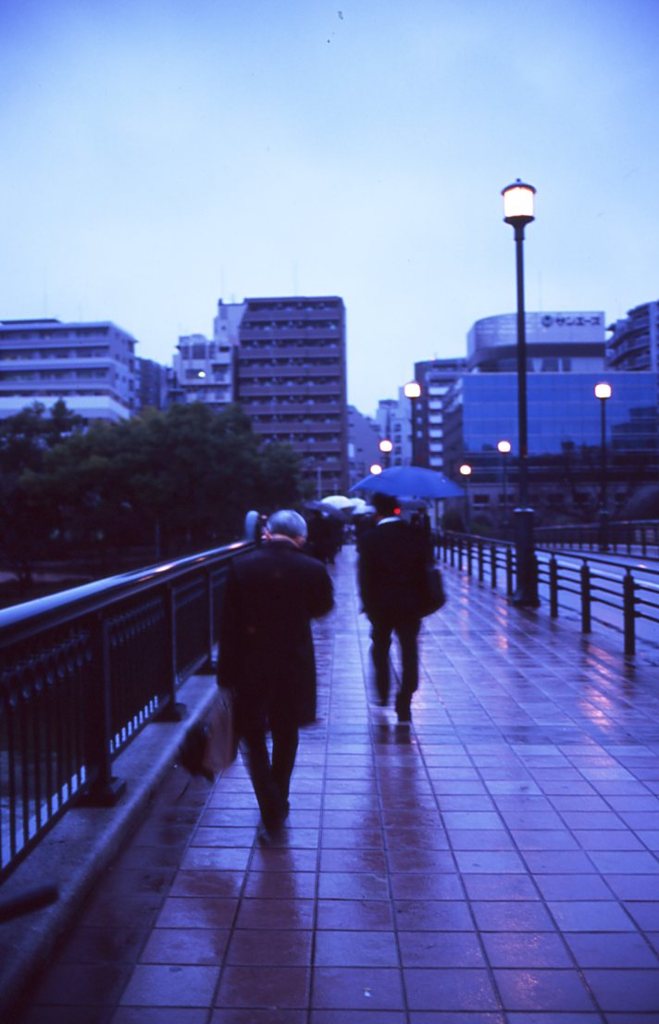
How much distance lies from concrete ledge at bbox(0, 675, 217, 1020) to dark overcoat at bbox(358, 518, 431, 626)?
6.54ft

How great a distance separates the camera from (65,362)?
111 metres

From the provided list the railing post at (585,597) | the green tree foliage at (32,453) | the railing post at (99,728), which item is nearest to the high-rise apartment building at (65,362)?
the green tree foliage at (32,453)

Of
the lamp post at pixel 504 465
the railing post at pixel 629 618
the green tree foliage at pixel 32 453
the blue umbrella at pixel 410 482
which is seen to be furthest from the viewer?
the green tree foliage at pixel 32 453

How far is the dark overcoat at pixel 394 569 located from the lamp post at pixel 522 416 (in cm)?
794

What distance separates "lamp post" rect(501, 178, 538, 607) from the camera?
14.8 meters

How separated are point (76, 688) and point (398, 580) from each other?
11.3 feet

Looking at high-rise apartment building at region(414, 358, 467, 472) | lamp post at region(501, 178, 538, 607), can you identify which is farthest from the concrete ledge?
high-rise apartment building at region(414, 358, 467, 472)

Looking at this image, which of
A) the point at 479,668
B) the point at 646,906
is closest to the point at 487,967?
the point at 646,906

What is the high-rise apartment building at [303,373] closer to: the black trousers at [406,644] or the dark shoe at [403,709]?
the black trousers at [406,644]

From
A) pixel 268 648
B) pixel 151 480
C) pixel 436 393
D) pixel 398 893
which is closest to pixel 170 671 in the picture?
pixel 268 648

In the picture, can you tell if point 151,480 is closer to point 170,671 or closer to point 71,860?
point 170,671

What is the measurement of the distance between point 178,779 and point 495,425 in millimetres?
96215

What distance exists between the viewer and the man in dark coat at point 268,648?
183 inches

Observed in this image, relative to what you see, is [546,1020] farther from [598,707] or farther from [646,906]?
[598,707]
